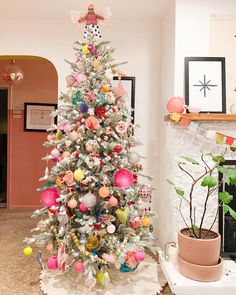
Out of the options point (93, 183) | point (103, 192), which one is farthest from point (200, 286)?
point (93, 183)

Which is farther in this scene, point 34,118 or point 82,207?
point 34,118

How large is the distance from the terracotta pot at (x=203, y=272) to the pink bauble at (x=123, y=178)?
0.67 m

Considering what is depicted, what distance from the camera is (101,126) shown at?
7.48 ft

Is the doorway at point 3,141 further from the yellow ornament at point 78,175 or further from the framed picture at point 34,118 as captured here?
the yellow ornament at point 78,175

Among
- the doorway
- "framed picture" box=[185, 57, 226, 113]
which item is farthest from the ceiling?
the doorway

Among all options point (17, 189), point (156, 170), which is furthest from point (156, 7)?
point (17, 189)

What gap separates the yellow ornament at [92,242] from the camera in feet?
7.02

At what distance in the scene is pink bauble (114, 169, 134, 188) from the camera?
2.14 metres

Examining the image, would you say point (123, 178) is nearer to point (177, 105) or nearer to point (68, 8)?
point (177, 105)

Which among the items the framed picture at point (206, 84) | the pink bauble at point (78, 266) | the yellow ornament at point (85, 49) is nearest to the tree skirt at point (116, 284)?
the pink bauble at point (78, 266)

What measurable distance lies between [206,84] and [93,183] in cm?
126

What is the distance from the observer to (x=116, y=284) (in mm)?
2238

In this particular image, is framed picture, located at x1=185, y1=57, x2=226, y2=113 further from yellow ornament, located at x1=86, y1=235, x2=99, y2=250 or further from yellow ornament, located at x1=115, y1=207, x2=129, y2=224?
yellow ornament, located at x1=86, y1=235, x2=99, y2=250

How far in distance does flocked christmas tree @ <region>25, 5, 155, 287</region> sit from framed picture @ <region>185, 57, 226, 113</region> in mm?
602
